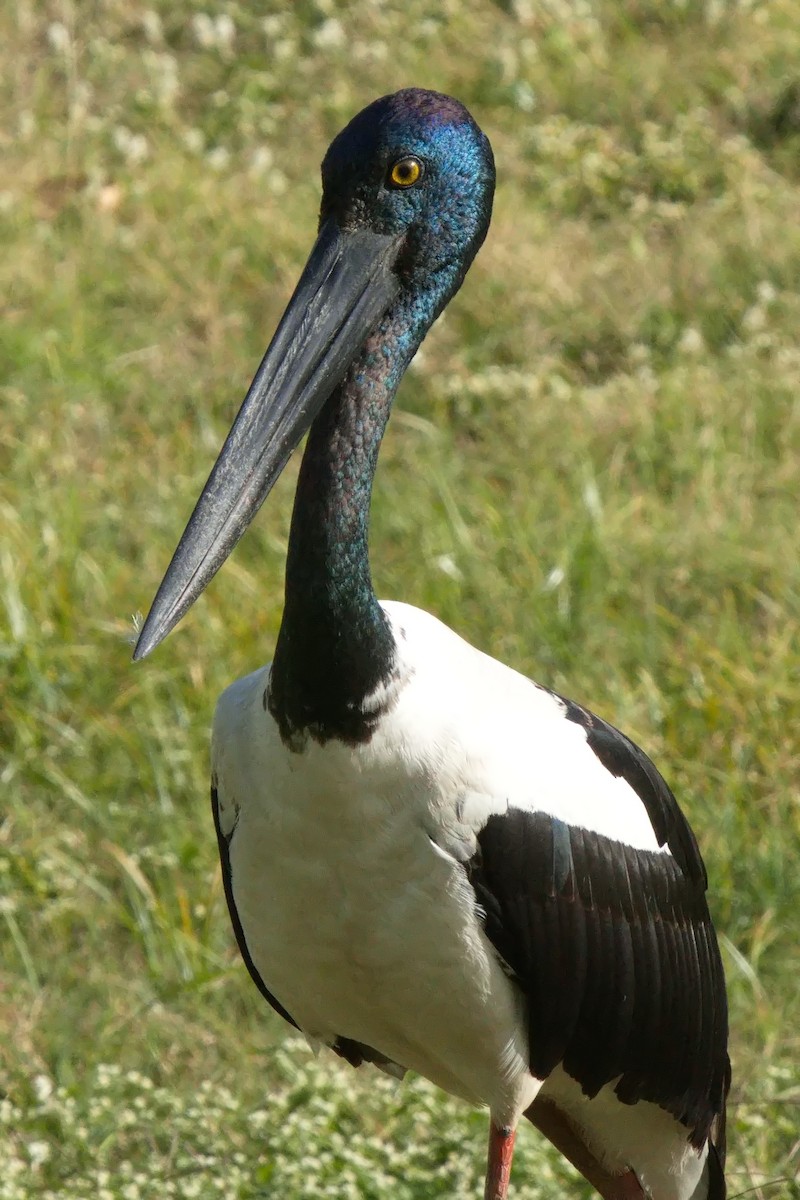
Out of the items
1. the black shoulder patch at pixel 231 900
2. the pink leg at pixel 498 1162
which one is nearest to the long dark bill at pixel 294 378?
the black shoulder patch at pixel 231 900

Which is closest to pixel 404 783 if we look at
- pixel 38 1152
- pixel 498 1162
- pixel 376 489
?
pixel 498 1162

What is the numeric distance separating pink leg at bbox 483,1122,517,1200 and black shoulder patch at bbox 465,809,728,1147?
0.14 metres

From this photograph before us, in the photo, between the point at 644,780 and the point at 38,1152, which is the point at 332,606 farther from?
the point at 38,1152

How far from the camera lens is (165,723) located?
4.24 m

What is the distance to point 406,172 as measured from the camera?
255cm

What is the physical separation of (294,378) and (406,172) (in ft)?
1.05

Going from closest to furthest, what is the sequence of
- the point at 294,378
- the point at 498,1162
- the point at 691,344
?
the point at 294,378 → the point at 498,1162 → the point at 691,344

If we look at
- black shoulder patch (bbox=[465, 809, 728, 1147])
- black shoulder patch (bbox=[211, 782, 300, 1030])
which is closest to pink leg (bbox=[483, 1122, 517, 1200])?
black shoulder patch (bbox=[465, 809, 728, 1147])

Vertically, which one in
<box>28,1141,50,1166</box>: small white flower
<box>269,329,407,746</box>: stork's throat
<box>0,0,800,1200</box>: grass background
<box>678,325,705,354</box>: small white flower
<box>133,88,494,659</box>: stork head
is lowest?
<box>28,1141,50,1166</box>: small white flower

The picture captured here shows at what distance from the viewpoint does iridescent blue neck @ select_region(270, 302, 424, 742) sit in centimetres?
242

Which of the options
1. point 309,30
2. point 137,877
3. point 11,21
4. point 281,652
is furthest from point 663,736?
point 11,21

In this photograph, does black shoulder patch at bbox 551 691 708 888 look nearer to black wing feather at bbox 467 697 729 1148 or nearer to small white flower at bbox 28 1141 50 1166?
black wing feather at bbox 467 697 729 1148

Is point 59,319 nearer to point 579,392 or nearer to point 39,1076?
point 579,392

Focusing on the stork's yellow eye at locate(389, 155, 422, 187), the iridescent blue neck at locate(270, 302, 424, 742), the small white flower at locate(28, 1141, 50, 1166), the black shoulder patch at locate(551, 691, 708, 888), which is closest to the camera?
the iridescent blue neck at locate(270, 302, 424, 742)
